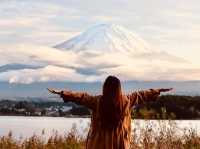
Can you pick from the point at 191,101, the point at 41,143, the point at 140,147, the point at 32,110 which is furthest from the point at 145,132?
the point at 32,110

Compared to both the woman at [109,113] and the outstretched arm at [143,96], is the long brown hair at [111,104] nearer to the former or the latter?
the woman at [109,113]

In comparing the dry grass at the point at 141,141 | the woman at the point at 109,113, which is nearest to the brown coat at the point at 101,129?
the woman at the point at 109,113

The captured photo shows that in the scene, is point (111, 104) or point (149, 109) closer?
point (111, 104)

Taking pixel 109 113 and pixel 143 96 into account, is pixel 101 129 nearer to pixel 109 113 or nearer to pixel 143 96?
pixel 109 113

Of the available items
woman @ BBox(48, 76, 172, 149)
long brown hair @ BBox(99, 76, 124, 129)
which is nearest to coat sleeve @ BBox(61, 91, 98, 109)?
woman @ BBox(48, 76, 172, 149)

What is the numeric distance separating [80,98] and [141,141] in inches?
223

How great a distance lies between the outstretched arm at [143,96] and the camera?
9201 millimetres

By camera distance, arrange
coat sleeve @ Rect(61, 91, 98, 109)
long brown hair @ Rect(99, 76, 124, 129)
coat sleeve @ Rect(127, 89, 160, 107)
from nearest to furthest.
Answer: long brown hair @ Rect(99, 76, 124, 129) < coat sleeve @ Rect(61, 91, 98, 109) < coat sleeve @ Rect(127, 89, 160, 107)

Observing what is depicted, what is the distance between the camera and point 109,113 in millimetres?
8969

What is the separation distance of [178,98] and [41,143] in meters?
15.7

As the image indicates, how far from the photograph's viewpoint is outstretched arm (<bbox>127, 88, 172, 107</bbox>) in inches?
362

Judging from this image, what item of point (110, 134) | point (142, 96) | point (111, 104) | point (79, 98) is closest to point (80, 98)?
point (79, 98)

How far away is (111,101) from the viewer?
891 cm

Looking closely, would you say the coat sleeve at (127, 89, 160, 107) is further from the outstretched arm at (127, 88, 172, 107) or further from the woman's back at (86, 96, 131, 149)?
the woman's back at (86, 96, 131, 149)
